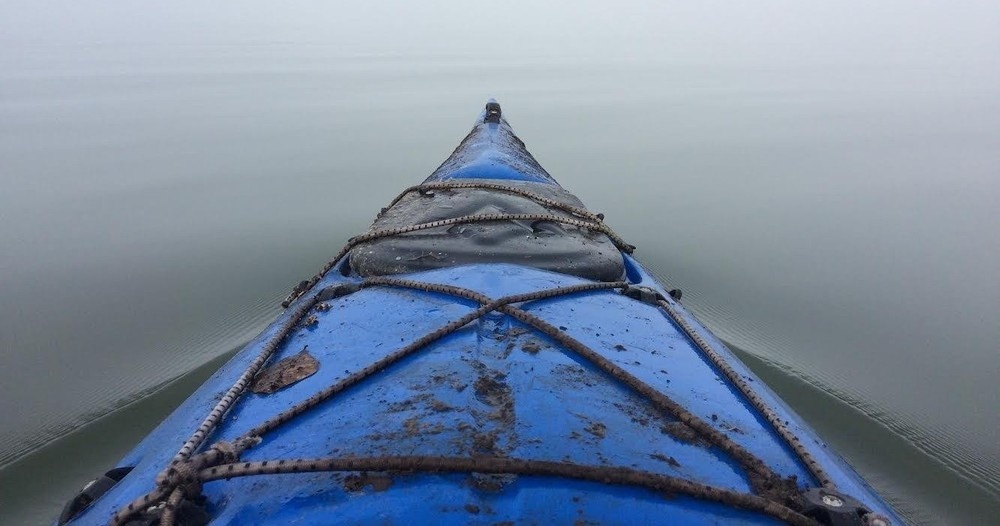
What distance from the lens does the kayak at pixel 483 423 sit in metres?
1.40

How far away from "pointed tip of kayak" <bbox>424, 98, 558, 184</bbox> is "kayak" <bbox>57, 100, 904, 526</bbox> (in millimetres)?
1461

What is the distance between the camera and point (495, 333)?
209 centimetres

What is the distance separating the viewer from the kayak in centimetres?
140

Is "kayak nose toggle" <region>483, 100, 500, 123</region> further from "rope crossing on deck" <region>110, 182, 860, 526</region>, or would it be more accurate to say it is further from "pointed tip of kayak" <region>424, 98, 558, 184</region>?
"rope crossing on deck" <region>110, 182, 860, 526</region>

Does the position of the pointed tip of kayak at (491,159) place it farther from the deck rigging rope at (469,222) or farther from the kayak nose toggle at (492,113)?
the deck rigging rope at (469,222)

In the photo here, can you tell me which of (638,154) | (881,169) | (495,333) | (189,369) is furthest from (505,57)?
(495,333)

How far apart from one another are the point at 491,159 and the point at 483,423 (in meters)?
3.03

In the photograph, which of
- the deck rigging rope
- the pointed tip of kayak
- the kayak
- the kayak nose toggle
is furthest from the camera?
the kayak nose toggle

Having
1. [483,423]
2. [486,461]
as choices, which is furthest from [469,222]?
[486,461]

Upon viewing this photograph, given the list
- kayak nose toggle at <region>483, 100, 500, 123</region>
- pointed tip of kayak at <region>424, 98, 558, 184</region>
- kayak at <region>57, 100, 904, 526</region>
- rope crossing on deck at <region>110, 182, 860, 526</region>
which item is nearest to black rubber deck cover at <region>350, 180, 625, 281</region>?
kayak at <region>57, 100, 904, 526</region>

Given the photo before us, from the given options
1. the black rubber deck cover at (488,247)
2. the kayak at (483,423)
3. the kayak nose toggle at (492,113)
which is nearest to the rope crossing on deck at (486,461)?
the kayak at (483,423)

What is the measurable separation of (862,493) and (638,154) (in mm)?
7566

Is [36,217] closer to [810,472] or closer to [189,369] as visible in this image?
[189,369]

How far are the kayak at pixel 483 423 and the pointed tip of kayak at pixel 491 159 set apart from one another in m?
1.46
